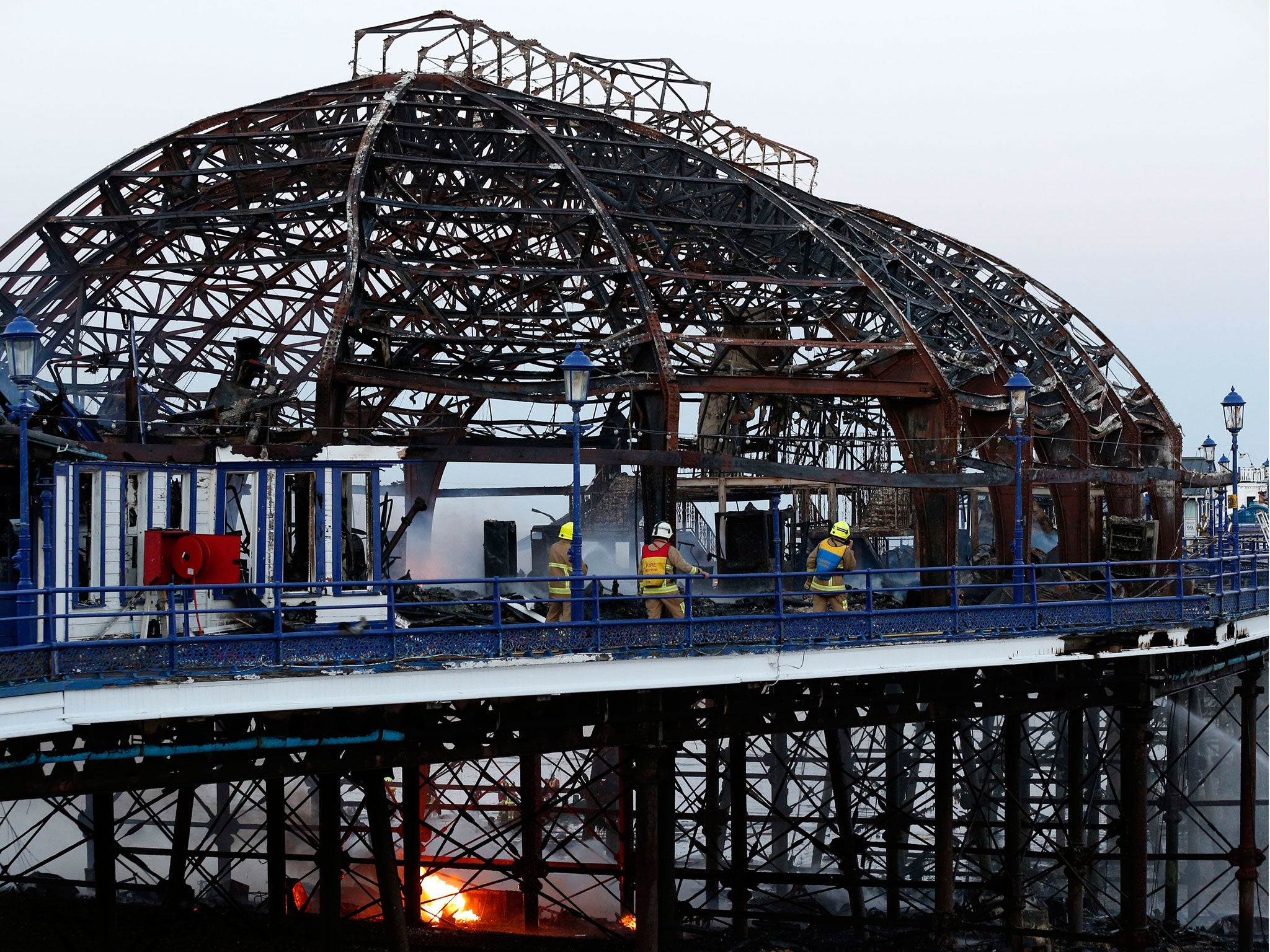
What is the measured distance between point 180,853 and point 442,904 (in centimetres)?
694

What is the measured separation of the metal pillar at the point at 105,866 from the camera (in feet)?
65.4

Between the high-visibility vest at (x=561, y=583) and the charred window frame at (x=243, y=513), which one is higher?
the charred window frame at (x=243, y=513)

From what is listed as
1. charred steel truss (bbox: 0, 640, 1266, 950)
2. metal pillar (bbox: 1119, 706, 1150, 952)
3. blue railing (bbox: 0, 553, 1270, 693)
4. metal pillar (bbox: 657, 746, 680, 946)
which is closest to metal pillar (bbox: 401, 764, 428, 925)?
charred steel truss (bbox: 0, 640, 1266, 950)

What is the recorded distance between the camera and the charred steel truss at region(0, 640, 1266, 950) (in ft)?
51.2

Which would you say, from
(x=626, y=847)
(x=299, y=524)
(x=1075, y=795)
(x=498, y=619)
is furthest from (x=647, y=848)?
(x=1075, y=795)

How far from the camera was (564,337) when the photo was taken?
26.2 m

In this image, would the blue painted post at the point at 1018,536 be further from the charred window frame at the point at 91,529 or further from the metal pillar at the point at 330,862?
the charred window frame at the point at 91,529

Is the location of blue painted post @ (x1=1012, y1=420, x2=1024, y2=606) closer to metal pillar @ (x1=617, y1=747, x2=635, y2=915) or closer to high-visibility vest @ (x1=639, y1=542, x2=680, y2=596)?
high-visibility vest @ (x1=639, y1=542, x2=680, y2=596)

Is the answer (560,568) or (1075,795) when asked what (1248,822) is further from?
(560,568)

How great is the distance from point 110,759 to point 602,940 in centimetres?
1066

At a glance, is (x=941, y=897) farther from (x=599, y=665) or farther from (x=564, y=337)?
(x=564, y=337)

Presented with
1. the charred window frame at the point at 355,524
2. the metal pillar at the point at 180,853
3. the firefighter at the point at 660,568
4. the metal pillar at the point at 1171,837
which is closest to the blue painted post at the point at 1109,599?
the firefighter at the point at 660,568

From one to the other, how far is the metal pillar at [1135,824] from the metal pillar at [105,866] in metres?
14.7

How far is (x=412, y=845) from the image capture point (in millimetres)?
22875
